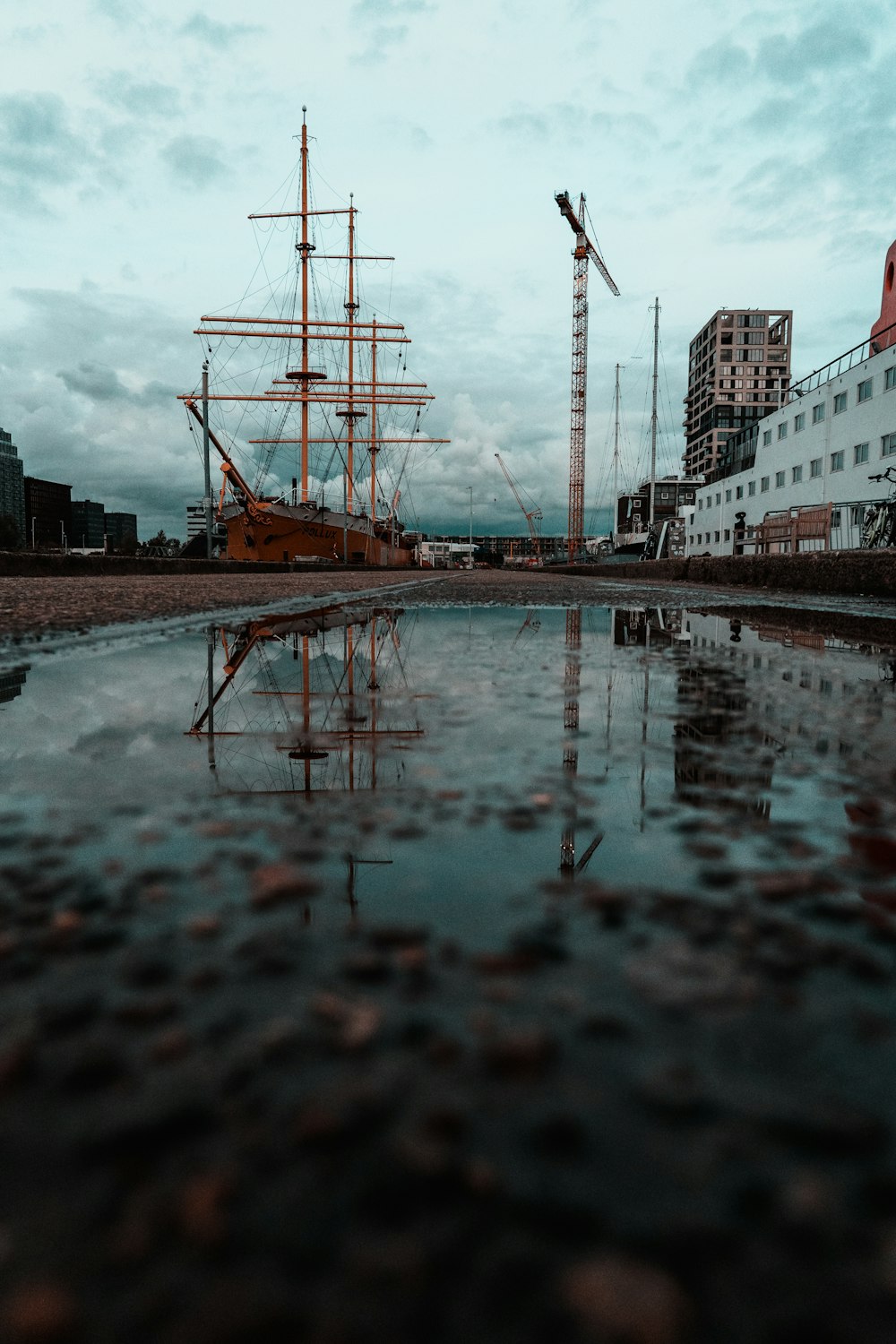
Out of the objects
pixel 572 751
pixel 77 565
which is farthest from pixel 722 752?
pixel 77 565

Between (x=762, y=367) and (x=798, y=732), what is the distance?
415 feet

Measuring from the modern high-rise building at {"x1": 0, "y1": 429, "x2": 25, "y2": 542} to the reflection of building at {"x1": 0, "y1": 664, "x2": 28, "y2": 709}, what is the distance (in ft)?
534

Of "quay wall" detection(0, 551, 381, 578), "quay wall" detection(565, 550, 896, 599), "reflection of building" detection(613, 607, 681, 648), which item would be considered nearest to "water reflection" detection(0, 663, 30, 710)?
"reflection of building" detection(613, 607, 681, 648)

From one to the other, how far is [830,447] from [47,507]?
160003 mm

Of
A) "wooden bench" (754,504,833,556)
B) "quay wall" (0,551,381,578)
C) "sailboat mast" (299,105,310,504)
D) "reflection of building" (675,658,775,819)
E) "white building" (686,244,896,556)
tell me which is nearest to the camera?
"reflection of building" (675,658,775,819)

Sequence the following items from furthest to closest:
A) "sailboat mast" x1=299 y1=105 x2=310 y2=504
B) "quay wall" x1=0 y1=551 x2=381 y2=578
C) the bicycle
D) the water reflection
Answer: "sailboat mast" x1=299 y1=105 x2=310 y2=504 < the bicycle < "quay wall" x1=0 y1=551 x2=381 y2=578 < the water reflection

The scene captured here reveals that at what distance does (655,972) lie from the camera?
89 cm

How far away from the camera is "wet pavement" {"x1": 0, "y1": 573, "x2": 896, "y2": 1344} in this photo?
1.66ft

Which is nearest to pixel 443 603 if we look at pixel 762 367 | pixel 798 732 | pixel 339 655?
pixel 339 655

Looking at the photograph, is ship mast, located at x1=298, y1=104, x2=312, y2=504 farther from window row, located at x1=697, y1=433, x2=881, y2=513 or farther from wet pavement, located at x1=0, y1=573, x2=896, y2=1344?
wet pavement, located at x1=0, y1=573, x2=896, y2=1344

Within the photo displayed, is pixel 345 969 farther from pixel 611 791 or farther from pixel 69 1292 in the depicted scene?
pixel 611 791

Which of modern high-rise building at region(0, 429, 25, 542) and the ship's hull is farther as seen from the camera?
modern high-rise building at region(0, 429, 25, 542)

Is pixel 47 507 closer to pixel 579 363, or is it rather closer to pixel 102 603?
pixel 579 363

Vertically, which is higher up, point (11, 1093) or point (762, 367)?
point (762, 367)
